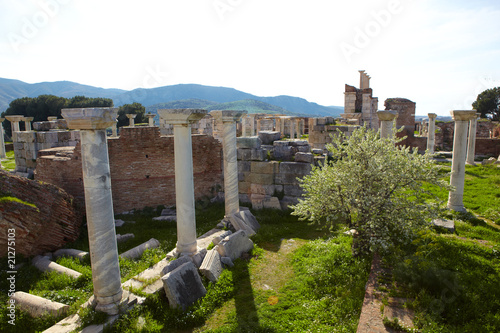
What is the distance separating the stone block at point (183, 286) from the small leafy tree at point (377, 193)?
273 centimetres

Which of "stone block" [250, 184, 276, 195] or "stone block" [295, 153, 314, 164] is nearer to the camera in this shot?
"stone block" [295, 153, 314, 164]

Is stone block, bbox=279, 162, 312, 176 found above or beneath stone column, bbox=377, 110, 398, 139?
beneath

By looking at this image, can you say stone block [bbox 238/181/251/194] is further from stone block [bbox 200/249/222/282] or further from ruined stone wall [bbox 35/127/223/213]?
stone block [bbox 200/249/222/282]

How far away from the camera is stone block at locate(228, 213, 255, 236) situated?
934cm

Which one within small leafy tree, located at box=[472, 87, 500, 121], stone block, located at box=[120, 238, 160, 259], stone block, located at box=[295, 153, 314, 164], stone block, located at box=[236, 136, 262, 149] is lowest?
stone block, located at box=[120, 238, 160, 259]

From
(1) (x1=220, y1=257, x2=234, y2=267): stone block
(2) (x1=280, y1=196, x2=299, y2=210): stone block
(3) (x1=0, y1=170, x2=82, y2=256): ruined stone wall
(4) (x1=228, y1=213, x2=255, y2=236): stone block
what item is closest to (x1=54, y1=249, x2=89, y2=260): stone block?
(3) (x1=0, y1=170, x2=82, y2=256): ruined stone wall

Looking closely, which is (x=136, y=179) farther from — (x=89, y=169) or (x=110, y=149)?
(x=89, y=169)

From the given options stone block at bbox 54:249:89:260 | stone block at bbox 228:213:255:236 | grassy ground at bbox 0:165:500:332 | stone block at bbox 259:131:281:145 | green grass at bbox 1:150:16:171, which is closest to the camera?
grassy ground at bbox 0:165:500:332

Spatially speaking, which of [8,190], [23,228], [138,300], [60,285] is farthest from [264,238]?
[8,190]

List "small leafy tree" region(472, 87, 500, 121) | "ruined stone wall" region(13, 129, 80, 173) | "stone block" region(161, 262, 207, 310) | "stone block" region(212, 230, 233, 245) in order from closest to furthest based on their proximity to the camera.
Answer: "stone block" region(161, 262, 207, 310) < "stone block" region(212, 230, 233, 245) < "ruined stone wall" region(13, 129, 80, 173) < "small leafy tree" region(472, 87, 500, 121)

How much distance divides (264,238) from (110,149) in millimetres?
6795

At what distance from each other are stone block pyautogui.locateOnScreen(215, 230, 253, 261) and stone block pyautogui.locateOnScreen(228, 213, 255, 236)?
805 millimetres

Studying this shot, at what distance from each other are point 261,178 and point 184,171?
4.73 m

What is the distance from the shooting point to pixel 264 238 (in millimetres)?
9188
